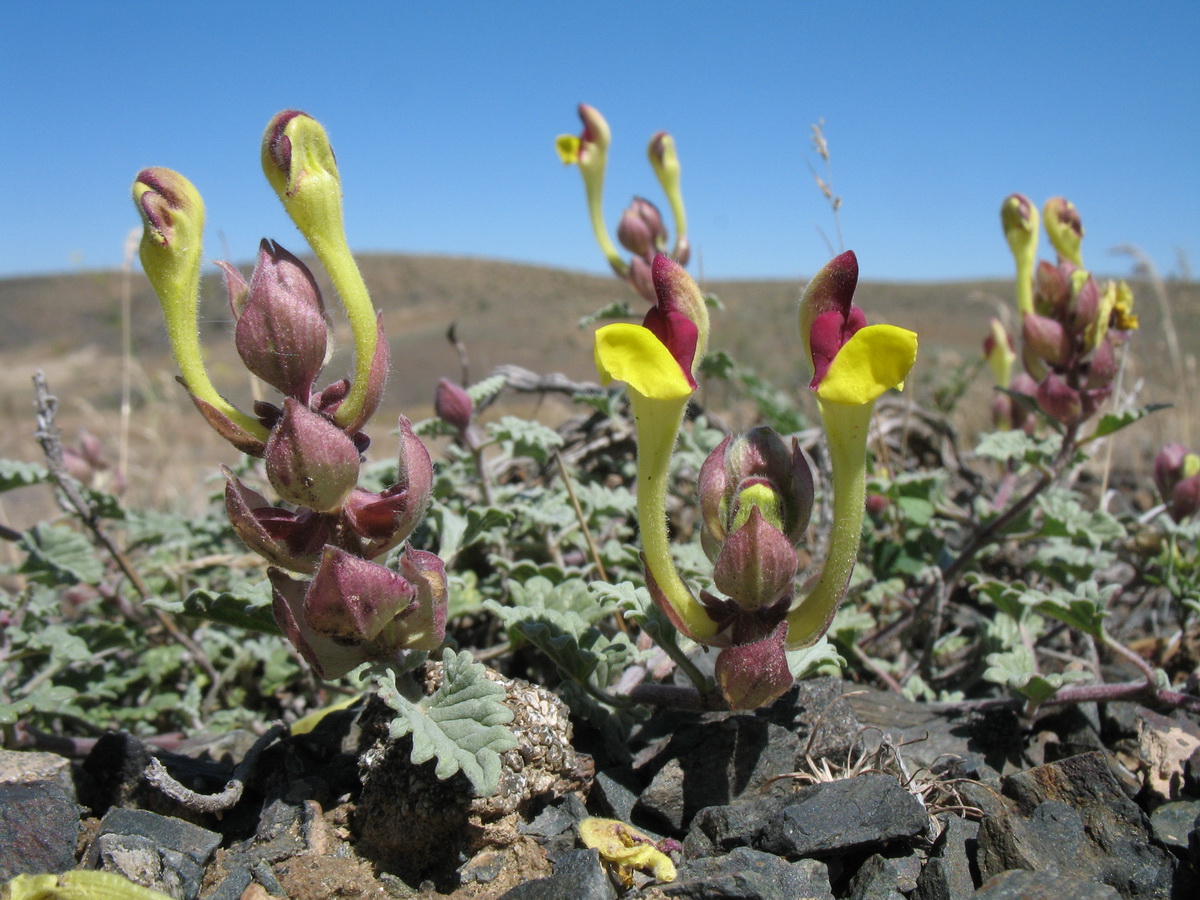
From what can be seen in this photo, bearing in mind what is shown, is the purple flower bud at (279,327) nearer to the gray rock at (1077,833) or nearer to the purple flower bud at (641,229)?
the gray rock at (1077,833)

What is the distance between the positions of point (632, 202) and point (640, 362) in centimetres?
217

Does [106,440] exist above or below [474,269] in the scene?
below

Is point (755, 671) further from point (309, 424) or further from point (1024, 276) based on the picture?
point (1024, 276)

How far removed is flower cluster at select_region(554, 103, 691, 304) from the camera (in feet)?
10.8

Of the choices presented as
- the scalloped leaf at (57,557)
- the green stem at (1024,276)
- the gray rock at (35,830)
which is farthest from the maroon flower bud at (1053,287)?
the scalloped leaf at (57,557)

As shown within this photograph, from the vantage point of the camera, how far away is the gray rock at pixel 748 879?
1400mm

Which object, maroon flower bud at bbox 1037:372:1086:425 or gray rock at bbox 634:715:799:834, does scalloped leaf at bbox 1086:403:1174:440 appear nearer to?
maroon flower bud at bbox 1037:372:1086:425

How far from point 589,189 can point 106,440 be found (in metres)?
11.6

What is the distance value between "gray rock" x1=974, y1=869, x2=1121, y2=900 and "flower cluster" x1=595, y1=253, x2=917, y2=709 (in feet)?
1.49

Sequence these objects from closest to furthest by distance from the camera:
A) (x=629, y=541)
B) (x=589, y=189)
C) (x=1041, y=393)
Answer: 1. (x=1041, y=393)
2. (x=629, y=541)
3. (x=589, y=189)

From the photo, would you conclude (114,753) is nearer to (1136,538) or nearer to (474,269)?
(1136,538)

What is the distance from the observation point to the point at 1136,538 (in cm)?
273

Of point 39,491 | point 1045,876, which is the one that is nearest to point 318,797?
point 1045,876

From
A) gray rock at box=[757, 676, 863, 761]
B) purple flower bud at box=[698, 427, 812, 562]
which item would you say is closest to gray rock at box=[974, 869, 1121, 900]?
gray rock at box=[757, 676, 863, 761]
